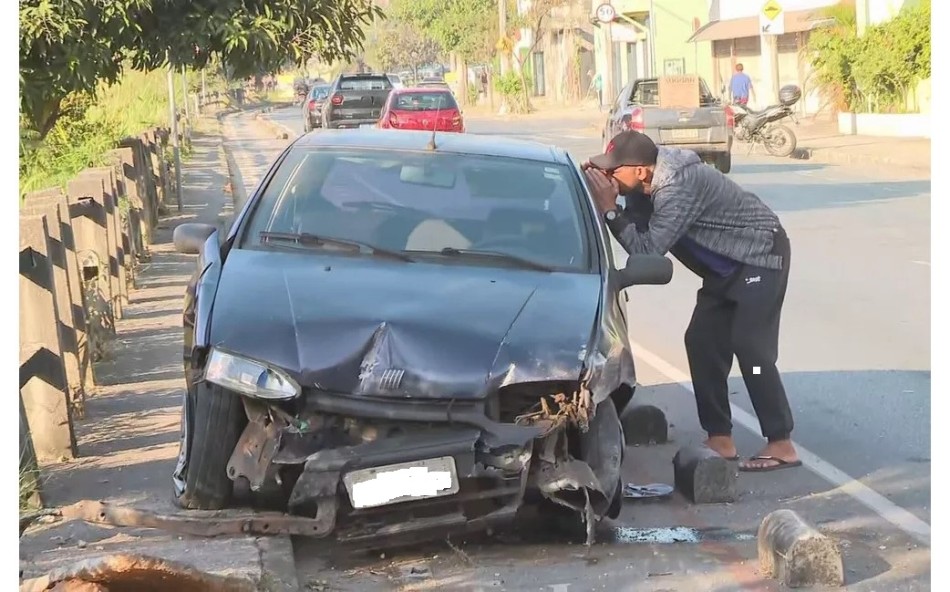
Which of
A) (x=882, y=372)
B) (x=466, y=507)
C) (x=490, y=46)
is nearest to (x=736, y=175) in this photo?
(x=882, y=372)

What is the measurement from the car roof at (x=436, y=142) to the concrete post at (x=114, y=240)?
13.5 feet

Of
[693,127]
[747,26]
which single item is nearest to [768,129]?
[693,127]

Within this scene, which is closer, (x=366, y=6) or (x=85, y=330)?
(x=85, y=330)

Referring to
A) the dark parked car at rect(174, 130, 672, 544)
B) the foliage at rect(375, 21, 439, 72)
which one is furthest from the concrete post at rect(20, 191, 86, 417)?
the foliage at rect(375, 21, 439, 72)

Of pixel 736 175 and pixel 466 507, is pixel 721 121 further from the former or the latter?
pixel 466 507

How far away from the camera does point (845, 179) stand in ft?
69.9

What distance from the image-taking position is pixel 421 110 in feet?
94.5

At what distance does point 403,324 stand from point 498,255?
0.95m

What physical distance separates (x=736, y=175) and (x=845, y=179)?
6.03 ft

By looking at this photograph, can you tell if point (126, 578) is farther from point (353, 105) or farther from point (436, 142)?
point (353, 105)

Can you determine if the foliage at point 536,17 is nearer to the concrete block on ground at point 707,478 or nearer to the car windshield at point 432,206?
the car windshield at point 432,206

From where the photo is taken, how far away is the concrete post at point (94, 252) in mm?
8898

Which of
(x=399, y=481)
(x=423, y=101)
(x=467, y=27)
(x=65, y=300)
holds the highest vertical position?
(x=467, y=27)
